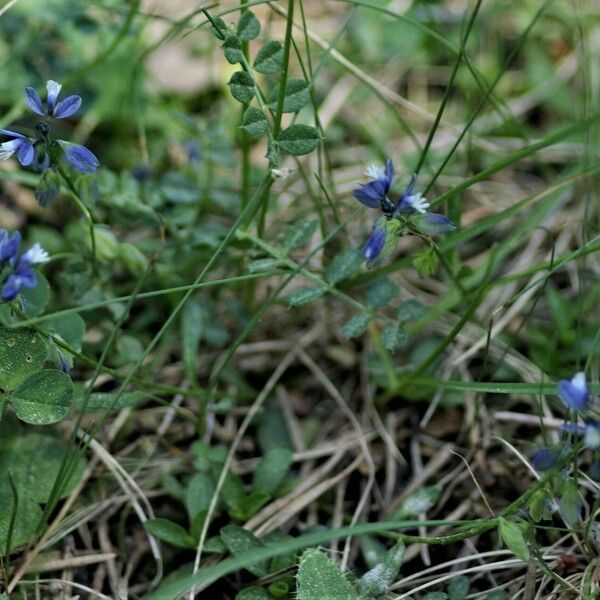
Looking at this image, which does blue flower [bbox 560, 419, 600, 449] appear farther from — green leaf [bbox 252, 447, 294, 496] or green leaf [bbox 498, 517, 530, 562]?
green leaf [bbox 252, 447, 294, 496]

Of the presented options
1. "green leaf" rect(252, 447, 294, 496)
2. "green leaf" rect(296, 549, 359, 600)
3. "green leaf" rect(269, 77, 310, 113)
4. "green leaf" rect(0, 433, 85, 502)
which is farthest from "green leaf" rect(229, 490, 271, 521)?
"green leaf" rect(269, 77, 310, 113)

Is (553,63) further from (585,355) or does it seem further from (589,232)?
(585,355)

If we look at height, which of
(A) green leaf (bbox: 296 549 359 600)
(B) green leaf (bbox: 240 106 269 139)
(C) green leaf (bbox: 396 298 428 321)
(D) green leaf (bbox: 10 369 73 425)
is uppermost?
(B) green leaf (bbox: 240 106 269 139)

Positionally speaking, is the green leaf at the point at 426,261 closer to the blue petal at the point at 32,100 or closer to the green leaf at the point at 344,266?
the green leaf at the point at 344,266

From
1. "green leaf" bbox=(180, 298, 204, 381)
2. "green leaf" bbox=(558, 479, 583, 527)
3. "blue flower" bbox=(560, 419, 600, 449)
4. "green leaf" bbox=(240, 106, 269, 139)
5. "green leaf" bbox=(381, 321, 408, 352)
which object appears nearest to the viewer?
"blue flower" bbox=(560, 419, 600, 449)

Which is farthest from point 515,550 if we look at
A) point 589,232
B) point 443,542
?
point 589,232

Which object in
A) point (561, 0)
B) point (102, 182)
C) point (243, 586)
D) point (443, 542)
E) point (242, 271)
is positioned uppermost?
point (561, 0)

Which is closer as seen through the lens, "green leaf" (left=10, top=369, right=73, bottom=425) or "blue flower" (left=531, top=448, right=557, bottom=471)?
"blue flower" (left=531, top=448, right=557, bottom=471)
